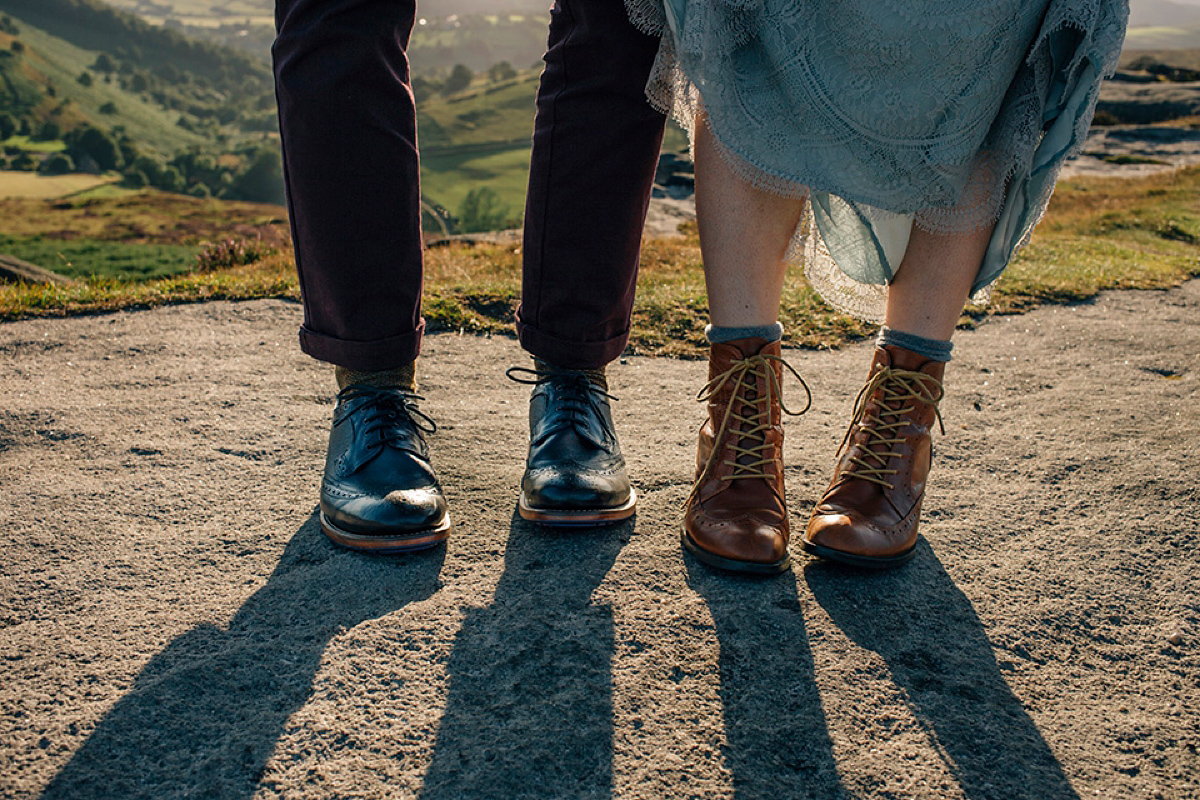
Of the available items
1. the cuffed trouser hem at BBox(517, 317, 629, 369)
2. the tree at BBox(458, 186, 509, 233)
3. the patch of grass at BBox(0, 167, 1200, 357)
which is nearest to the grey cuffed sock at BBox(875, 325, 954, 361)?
the cuffed trouser hem at BBox(517, 317, 629, 369)

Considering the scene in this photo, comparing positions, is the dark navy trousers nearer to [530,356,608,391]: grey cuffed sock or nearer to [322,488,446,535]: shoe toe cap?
[530,356,608,391]: grey cuffed sock

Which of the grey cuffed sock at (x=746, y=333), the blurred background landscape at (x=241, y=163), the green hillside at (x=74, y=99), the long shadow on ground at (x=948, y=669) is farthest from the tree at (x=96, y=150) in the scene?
the long shadow on ground at (x=948, y=669)

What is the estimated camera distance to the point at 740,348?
5.84 ft

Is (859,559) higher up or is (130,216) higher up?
(859,559)

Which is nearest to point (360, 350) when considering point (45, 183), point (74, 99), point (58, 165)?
point (45, 183)

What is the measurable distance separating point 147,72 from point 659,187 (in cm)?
12862

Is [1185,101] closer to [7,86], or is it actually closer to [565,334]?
[565,334]

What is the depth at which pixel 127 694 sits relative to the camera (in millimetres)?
1287

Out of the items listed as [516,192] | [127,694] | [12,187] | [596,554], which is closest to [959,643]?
[596,554]

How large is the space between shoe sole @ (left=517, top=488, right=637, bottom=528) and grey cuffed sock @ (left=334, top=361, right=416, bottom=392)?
416 mm

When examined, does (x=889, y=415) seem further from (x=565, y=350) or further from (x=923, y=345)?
(x=565, y=350)

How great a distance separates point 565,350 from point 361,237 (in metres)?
0.53

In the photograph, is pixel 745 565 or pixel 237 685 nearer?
pixel 237 685

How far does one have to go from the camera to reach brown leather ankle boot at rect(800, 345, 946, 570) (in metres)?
1.65
